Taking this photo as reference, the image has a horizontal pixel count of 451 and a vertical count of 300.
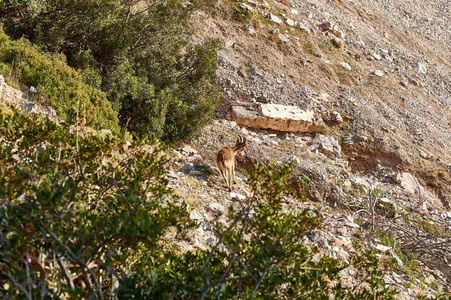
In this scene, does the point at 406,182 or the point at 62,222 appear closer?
the point at 62,222

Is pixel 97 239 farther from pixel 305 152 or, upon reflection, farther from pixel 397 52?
pixel 397 52

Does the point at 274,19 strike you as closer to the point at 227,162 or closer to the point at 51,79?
the point at 227,162

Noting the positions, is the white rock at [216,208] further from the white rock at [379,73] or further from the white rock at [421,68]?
the white rock at [421,68]

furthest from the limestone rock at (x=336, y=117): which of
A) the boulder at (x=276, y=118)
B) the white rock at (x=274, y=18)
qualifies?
the white rock at (x=274, y=18)

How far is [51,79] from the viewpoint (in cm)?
679

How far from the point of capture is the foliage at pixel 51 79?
21.5 ft

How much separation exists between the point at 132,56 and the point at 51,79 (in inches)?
113

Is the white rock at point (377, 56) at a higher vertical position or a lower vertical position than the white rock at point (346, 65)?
higher

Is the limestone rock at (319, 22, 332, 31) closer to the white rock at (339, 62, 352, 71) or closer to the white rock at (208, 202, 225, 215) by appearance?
the white rock at (339, 62, 352, 71)

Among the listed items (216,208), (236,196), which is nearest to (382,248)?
(236,196)

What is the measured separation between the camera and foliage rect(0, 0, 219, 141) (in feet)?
27.0

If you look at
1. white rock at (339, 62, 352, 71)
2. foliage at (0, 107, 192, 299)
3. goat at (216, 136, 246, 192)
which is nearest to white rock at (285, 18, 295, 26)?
white rock at (339, 62, 352, 71)

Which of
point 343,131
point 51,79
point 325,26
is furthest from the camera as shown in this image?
point 325,26

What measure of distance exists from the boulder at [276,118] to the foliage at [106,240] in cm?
746
